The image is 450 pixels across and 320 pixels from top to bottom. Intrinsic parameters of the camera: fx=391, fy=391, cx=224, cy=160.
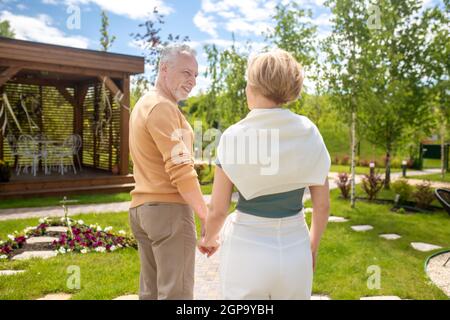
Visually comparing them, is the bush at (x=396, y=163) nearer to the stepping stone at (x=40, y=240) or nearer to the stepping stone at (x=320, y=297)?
the stepping stone at (x=320, y=297)

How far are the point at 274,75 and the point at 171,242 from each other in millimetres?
978

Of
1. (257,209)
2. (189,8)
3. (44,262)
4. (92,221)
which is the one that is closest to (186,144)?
(257,209)

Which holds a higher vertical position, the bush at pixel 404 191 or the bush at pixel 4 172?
the bush at pixel 4 172

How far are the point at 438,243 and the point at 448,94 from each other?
17.8 feet

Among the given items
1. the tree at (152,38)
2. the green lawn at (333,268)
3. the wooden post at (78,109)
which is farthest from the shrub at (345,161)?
the green lawn at (333,268)

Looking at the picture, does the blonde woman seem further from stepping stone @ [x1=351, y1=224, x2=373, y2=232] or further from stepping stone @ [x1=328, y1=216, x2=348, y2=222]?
stepping stone @ [x1=328, y1=216, x2=348, y2=222]

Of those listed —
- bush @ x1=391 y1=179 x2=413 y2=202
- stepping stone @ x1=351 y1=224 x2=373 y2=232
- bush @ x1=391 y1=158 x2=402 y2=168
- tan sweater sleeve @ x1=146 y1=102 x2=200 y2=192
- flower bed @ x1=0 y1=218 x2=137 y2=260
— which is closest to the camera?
tan sweater sleeve @ x1=146 y1=102 x2=200 y2=192

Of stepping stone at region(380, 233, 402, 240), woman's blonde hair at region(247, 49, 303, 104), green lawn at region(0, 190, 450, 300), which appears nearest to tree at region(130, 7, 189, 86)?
green lawn at region(0, 190, 450, 300)

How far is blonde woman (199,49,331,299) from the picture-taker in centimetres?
149

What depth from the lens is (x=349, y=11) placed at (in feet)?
25.3

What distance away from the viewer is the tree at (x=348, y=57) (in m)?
7.64

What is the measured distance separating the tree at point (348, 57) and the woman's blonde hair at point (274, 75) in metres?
6.44

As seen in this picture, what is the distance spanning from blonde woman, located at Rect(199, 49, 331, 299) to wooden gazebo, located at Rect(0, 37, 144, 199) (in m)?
8.21

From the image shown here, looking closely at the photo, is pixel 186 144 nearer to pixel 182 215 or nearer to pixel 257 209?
pixel 182 215
